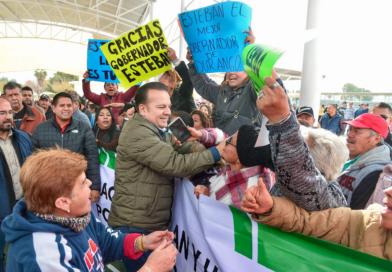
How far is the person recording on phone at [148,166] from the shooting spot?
175cm

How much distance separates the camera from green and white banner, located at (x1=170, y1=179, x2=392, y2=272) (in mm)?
1085

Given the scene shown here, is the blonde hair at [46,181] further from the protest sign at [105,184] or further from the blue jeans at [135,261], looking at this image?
the protest sign at [105,184]

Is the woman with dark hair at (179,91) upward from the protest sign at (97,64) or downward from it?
downward

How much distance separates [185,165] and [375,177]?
1.51 m

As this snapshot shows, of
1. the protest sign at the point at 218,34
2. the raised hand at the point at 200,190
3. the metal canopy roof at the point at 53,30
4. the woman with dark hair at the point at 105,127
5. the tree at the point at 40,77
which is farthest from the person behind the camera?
the tree at the point at 40,77

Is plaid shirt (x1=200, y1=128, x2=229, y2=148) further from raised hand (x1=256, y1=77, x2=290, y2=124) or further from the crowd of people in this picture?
raised hand (x1=256, y1=77, x2=290, y2=124)

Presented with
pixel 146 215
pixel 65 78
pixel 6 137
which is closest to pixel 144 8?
pixel 6 137

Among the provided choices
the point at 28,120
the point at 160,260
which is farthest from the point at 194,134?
the point at 28,120

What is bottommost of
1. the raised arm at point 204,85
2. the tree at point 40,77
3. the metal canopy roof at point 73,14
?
the raised arm at point 204,85

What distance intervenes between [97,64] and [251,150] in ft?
10.8

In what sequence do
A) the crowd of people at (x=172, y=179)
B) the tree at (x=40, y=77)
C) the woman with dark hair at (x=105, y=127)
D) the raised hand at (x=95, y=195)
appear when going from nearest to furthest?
the crowd of people at (x=172, y=179) < the raised hand at (x=95, y=195) < the woman with dark hair at (x=105, y=127) < the tree at (x=40, y=77)

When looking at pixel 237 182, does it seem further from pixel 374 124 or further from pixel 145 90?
pixel 374 124

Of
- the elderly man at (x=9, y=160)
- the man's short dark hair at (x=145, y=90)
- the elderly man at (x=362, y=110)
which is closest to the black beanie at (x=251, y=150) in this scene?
the man's short dark hair at (x=145, y=90)

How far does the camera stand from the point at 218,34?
7.89 ft
